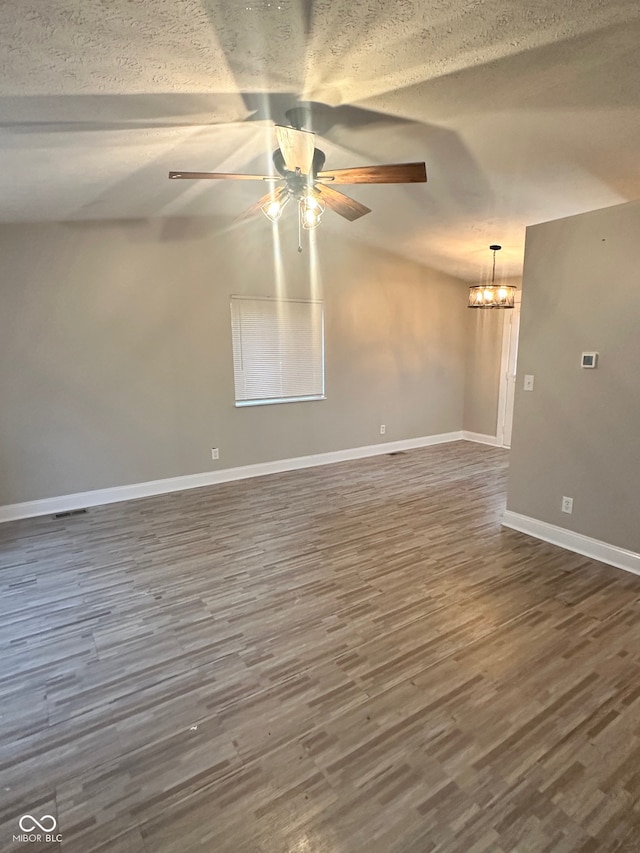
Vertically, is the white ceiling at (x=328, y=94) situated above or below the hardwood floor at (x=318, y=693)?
above

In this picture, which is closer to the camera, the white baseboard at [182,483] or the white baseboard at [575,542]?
the white baseboard at [575,542]

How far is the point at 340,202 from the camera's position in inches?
104

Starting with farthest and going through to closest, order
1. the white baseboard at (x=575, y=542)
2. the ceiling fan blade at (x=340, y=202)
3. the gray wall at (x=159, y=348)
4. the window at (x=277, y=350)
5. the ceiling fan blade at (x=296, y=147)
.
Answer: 1. the window at (x=277, y=350)
2. the gray wall at (x=159, y=348)
3. the white baseboard at (x=575, y=542)
4. the ceiling fan blade at (x=340, y=202)
5. the ceiling fan blade at (x=296, y=147)

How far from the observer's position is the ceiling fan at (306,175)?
2.10 m

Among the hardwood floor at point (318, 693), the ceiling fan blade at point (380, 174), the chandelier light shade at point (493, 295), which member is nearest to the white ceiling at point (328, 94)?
the ceiling fan blade at point (380, 174)

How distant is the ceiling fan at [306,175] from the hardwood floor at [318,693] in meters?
2.36

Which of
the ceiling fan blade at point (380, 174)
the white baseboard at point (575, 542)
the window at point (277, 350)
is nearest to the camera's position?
the ceiling fan blade at point (380, 174)

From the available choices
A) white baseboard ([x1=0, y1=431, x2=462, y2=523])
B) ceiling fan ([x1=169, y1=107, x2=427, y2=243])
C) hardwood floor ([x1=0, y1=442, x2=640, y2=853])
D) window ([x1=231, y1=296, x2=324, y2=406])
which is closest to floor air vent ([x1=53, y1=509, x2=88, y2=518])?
white baseboard ([x1=0, y1=431, x2=462, y2=523])

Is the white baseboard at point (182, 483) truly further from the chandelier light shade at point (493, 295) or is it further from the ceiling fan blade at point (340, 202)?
the ceiling fan blade at point (340, 202)

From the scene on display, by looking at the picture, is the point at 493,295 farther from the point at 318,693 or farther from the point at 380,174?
the point at 318,693

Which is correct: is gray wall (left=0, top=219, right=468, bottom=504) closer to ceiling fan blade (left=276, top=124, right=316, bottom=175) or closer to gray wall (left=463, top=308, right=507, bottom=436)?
gray wall (left=463, top=308, right=507, bottom=436)

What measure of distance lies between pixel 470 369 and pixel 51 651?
6.14 meters

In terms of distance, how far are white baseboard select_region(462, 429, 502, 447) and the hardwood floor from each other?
316 cm

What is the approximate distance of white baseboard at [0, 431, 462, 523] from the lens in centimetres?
386
